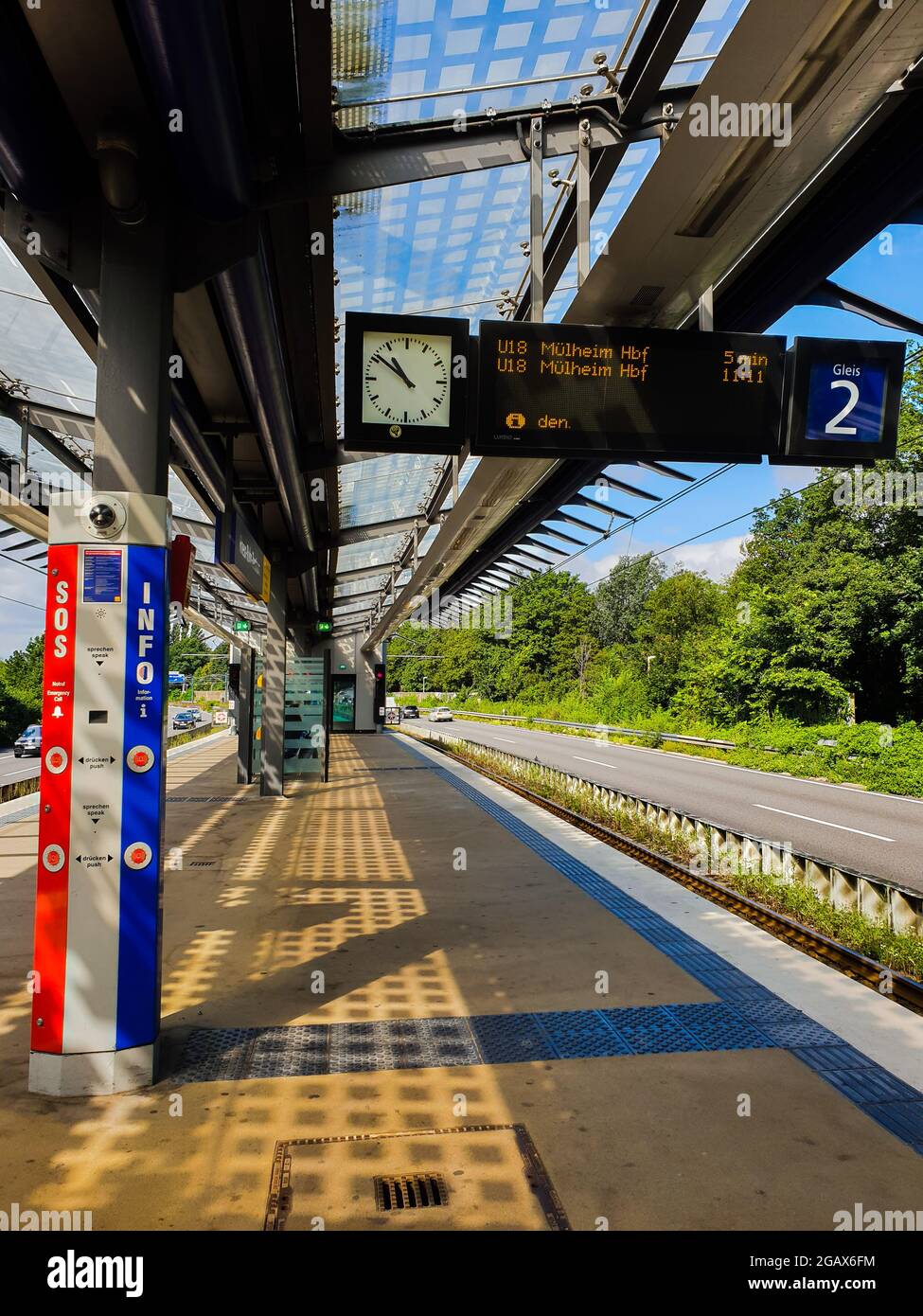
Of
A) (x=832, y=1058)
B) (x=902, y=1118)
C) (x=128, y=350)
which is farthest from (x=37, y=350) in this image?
(x=902, y=1118)

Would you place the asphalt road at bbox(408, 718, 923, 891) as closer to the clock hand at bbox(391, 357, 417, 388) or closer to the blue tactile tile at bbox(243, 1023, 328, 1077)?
the blue tactile tile at bbox(243, 1023, 328, 1077)

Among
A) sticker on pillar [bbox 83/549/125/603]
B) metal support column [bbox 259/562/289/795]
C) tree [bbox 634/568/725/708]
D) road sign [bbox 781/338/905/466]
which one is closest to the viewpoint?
sticker on pillar [bbox 83/549/125/603]

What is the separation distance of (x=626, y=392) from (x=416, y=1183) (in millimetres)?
4081

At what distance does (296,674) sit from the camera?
52.5 ft

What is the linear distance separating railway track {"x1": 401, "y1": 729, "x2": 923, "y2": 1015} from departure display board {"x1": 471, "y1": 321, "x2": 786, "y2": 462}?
130 inches

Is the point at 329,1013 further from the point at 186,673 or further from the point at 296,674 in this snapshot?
the point at 186,673

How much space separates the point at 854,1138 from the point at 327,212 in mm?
5071

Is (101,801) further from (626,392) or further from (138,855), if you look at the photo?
(626,392)

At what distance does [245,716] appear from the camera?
17.1 metres

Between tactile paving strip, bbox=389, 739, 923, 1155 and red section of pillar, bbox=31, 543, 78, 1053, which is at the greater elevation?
red section of pillar, bbox=31, 543, 78, 1053

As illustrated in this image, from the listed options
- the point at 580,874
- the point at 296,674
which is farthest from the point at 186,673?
the point at 580,874

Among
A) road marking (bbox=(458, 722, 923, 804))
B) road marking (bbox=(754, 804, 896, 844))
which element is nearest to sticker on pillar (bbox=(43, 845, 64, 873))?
road marking (bbox=(754, 804, 896, 844))

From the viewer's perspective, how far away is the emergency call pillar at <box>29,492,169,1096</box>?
13.3 feet
